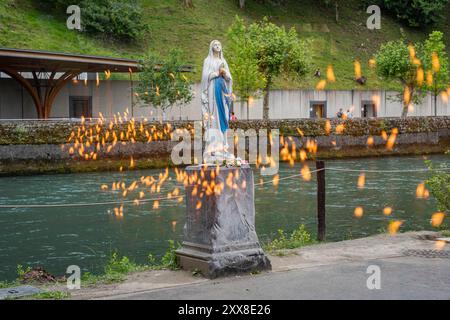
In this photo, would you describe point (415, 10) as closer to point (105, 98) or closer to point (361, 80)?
point (361, 80)

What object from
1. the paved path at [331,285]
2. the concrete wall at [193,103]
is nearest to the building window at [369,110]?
the concrete wall at [193,103]

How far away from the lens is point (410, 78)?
57.1 metres

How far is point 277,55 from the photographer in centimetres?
5091

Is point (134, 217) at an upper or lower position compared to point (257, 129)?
lower

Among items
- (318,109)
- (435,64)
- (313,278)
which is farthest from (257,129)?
(313,278)

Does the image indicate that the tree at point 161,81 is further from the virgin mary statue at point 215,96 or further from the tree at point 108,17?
the virgin mary statue at point 215,96

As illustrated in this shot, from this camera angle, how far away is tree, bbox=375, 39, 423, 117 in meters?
55.5

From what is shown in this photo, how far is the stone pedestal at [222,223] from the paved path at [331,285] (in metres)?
0.35

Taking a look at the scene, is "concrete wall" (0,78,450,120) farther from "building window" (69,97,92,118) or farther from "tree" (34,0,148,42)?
"tree" (34,0,148,42)

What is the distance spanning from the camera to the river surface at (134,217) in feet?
56.4

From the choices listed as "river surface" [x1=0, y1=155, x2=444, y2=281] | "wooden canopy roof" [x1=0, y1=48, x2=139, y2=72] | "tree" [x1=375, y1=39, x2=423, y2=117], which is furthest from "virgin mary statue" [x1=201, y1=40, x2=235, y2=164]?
"tree" [x1=375, y1=39, x2=423, y2=117]

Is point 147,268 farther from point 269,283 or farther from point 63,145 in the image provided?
point 63,145

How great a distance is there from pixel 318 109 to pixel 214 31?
1283 cm
